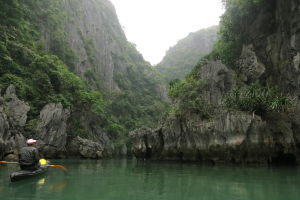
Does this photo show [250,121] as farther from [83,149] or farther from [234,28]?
[83,149]

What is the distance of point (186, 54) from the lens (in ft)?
331

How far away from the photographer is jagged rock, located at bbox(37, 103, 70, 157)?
96.5 feet

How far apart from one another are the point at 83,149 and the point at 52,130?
4.72 meters

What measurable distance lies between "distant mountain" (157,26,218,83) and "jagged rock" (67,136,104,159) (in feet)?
165

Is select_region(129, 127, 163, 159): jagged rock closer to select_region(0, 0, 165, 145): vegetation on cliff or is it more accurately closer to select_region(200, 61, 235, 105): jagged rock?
select_region(200, 61, 235, 105): jagged rock

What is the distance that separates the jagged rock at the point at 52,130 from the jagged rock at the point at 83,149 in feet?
7.92

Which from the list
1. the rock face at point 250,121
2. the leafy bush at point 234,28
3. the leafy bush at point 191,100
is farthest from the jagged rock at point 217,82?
the leafy bush at point 234,28

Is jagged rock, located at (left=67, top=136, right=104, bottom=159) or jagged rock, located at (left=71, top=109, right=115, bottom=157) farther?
jagged rock, located at (left=71, top=109, right=115, bottom=157)

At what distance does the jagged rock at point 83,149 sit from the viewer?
1314 inches

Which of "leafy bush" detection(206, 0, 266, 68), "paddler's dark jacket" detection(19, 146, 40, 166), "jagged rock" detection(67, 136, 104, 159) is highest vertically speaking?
"leafy bush" detection(206, 0, 266, 68)

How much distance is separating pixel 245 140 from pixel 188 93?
902 cm

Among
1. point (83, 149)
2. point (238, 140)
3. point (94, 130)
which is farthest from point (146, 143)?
point (94, 130)

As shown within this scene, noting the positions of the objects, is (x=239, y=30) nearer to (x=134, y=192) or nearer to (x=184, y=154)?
(x=184, y=154)

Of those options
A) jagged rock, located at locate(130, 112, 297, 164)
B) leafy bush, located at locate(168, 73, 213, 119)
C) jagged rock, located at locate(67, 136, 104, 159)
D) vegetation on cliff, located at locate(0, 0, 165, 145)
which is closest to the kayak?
jagged rock, located at locate(130, 112, 297, 164)
